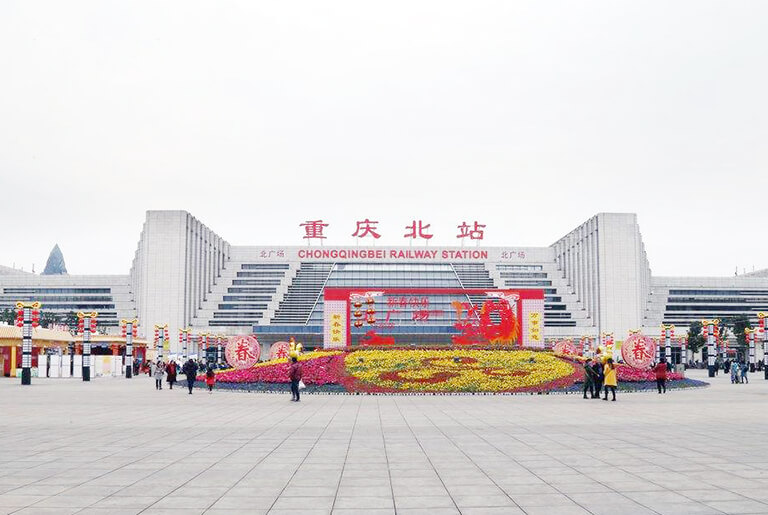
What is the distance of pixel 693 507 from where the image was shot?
345 inches

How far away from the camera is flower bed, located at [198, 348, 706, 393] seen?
3303 centimetres

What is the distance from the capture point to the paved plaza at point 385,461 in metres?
9.17

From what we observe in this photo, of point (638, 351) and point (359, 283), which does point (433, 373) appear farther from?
point (359, 283)

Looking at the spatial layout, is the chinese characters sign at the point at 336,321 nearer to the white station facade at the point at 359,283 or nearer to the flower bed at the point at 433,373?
the flower bed at the point at 433,373

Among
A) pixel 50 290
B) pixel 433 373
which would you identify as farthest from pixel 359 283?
pixel 433 373

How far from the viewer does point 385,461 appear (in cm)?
1252

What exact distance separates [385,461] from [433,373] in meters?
22.1

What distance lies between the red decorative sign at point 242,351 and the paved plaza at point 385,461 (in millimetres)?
17252

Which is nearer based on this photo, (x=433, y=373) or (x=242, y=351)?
(x=433, y=373)

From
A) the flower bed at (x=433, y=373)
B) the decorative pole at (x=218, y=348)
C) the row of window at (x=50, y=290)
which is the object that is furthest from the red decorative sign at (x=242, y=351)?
the row of window at (x=50, y=290)

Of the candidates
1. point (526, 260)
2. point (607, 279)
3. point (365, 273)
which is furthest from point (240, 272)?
point (607, 279)

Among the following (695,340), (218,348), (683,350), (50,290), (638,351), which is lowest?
(683,350)

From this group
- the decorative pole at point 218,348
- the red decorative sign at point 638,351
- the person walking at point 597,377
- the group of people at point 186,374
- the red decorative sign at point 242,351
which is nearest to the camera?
the person walking at point 597,377

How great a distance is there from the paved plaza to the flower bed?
393 inches
